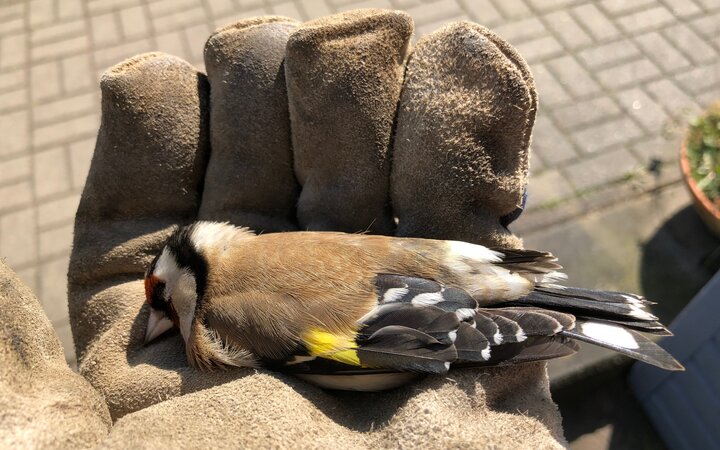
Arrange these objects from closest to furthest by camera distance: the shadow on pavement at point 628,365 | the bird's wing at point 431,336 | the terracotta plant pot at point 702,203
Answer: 1. the bird's wing at point 431,336
2. the shadow on pavement at point 628,365
3. the terracotta plant pot at point 702,203

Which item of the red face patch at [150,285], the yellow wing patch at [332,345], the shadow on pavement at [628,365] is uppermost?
the yellow wing patch at [332,345]

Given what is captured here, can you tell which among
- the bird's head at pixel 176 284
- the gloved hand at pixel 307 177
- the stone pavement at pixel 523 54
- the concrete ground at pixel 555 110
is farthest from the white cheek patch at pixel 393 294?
the stone pavement at pixel 523 54

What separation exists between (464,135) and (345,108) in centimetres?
40

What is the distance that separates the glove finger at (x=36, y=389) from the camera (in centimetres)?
119

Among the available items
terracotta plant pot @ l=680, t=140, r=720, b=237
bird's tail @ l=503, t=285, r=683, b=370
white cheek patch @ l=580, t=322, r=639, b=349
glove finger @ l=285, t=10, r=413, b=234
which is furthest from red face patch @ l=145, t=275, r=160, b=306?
terracotta plant pot @ l=680, t=140, r=720, b=237

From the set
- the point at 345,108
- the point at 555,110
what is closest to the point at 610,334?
the point at 345,108

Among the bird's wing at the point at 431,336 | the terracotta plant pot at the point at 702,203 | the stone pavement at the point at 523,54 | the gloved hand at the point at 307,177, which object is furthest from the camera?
the stone pavement at the point at 523,54

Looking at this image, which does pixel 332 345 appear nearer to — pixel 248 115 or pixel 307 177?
pixel 307 177

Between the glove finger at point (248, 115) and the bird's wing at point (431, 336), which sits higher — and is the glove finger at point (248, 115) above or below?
above

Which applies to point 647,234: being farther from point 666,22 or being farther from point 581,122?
point 666,22

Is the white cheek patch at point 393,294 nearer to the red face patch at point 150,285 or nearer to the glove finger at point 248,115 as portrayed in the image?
the glove finger at point 248,115

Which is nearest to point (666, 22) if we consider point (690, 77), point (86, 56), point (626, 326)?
point (690, 77)

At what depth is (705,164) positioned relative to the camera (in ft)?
11.1

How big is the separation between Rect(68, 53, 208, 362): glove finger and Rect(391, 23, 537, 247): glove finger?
78 centimetres
